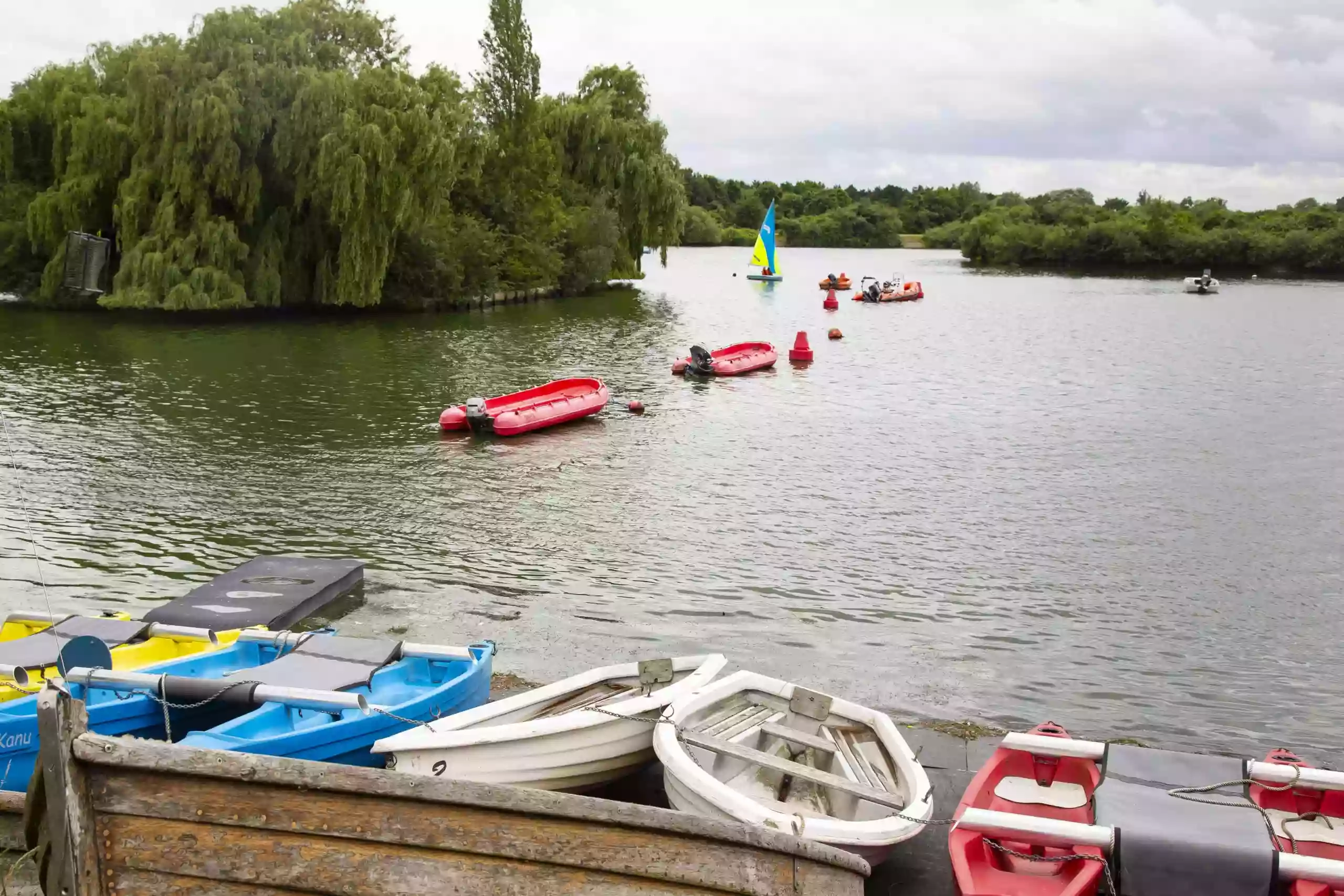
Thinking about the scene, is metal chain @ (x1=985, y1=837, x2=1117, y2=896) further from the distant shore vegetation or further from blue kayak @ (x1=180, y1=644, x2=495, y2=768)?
the distant shore vegetation

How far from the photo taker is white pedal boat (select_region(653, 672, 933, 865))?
6.22 metres

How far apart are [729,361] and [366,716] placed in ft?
91.5

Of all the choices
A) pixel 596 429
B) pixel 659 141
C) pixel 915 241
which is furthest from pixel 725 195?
pixel 596 429

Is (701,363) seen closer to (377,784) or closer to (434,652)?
(434,652)

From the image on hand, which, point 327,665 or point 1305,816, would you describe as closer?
point 1305,816

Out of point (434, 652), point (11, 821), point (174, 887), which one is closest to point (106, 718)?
point (11, 821)

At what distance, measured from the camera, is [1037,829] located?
6.06 m

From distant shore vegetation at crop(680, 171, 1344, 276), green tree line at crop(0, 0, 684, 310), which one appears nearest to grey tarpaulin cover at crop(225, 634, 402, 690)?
green tree line at crop(0, 0, 684, 310)

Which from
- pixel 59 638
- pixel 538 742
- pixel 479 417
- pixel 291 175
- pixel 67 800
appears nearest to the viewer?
pixel 67 800

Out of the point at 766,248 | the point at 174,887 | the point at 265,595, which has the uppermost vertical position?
the point at 766,248

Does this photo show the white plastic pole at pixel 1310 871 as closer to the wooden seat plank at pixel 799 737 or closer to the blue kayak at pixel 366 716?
the wooden seat plank at pixel 799 737

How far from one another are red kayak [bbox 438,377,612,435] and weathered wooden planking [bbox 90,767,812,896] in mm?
19576

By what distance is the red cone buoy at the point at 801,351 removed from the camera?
3731cm

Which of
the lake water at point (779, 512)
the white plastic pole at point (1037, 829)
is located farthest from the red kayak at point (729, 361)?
the white plastic pole at point (1037, 829)
